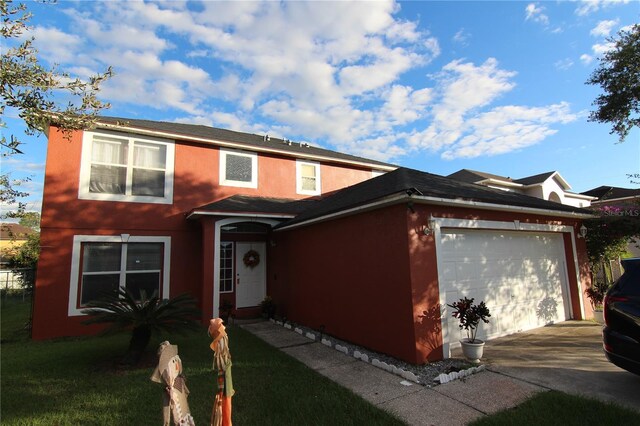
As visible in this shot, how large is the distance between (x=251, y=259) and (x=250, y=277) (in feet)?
2.15

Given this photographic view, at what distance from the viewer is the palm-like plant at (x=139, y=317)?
19.0 feet

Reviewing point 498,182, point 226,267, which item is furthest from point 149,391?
point 498,182

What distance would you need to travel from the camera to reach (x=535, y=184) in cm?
2081

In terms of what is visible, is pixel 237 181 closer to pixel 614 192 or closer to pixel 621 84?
pixel 621 84

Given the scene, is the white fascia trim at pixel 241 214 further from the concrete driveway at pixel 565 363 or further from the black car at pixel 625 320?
the black car at pixel 625 320

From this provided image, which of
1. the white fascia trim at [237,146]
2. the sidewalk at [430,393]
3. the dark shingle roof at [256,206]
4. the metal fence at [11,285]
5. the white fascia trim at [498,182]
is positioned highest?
the white fascia trim at [498,182]

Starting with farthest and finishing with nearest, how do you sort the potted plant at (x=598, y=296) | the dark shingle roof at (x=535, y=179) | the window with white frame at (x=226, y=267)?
1. the dark shingle roof at (x=535, y=179)
2. the window with white frame at (x=226, y=267)
3. the potted plant at (x=598, y=296)

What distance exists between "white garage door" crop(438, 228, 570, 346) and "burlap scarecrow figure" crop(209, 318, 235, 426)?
4.54m

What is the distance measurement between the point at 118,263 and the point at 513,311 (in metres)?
10.9

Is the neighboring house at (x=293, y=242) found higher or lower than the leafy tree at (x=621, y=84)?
lower

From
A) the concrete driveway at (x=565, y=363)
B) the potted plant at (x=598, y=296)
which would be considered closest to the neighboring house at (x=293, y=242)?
the potted plant at (x=598, y=296)

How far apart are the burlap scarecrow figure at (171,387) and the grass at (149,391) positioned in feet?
4.91

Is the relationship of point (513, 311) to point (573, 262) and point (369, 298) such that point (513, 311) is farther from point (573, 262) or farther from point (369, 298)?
point (369, 298)

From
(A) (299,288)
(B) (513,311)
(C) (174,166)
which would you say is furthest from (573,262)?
(C) (174,166)
